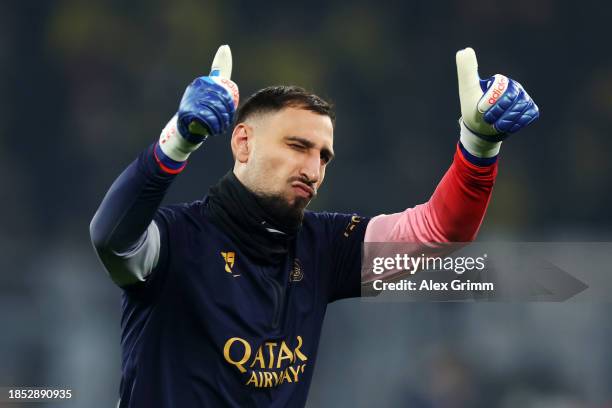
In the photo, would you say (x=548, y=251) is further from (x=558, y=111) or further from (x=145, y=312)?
(x=145, y=312)

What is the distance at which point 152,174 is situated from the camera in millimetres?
1707

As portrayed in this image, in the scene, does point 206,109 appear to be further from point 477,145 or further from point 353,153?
point 353,153

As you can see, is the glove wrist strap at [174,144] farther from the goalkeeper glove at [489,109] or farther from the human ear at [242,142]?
the goalkeeper glove at [489,109]

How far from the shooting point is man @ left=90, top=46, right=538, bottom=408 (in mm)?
1730

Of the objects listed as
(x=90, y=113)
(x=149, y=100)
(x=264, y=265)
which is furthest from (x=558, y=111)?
(x=264, y=265)

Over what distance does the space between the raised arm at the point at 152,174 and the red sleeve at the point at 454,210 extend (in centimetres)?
62

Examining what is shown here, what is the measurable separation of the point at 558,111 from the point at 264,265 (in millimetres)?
3653

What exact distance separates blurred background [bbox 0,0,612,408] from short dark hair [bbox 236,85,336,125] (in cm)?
219

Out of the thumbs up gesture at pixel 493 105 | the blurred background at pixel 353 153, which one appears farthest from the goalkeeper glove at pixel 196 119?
the blurred background at pixel 353 153

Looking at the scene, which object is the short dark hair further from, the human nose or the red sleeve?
the red sleeve

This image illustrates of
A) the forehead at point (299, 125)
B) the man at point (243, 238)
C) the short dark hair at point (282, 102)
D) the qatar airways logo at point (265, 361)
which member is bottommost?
the qatar airways logo at point (265, 361)

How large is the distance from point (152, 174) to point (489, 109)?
0.76 m

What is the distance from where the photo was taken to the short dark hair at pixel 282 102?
2.14m

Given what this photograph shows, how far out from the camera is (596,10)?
5.51 m
